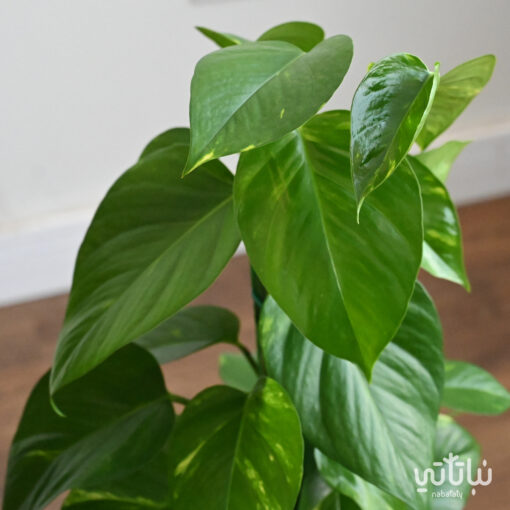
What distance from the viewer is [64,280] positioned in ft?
5.40

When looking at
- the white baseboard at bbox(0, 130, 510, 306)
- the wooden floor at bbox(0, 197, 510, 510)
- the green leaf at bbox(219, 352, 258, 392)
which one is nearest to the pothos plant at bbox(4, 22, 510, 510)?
the green leaf at bbox(219, 352, 258, 392)

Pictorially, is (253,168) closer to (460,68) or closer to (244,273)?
(460,68)

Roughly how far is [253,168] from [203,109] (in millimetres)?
85

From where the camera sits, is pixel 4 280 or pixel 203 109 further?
pixel 4 280

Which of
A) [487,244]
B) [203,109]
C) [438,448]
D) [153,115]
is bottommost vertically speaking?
[487,244]

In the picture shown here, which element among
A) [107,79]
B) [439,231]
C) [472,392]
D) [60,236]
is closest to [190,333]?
[439,231]

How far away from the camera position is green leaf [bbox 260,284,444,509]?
47 cm

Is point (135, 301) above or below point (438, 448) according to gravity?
above

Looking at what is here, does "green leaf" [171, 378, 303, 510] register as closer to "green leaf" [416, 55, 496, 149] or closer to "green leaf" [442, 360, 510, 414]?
"green leaf" [416, 55, 496, 149]

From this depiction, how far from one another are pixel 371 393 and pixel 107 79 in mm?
1070

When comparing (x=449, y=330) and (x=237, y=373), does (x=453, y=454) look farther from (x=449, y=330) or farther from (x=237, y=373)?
(x=449, y=330)

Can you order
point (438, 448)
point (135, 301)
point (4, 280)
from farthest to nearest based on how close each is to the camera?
point (4, 280) < point (438, 448) < point (135, 301)

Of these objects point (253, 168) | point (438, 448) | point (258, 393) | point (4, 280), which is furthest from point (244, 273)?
point (253, 168)

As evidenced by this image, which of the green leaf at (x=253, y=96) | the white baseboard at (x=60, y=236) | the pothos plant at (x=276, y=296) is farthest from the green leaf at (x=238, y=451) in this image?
the white baseboard at (x=60, y=236)
